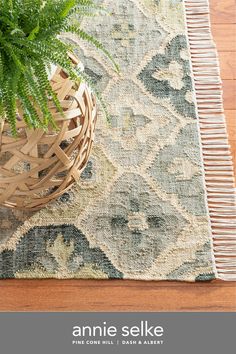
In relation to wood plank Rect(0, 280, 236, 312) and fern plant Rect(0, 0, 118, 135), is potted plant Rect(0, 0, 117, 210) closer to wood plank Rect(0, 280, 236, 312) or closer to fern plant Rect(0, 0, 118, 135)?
fern plant Rect(0, 0, 118, 135)

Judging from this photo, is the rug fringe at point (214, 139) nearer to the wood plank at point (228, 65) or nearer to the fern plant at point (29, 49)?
the wood plank at point (228, 65)

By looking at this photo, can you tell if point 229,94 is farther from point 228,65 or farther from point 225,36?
point 225,36

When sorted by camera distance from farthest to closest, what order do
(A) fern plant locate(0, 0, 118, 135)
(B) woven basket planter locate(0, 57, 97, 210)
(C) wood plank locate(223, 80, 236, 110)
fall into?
(C) wood plank locate(223, 80, 236, 110) < (B) woven basket planter locate(0, 57, 97, 210) < (A) fern plant locate(0, 0, 118, 135)

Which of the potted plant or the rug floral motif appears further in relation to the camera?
the rug floral motif

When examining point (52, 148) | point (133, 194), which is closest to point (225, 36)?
point (133, 194)

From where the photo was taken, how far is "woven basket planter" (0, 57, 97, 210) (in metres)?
1.04

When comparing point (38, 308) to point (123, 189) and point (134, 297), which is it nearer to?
point (134, 297)

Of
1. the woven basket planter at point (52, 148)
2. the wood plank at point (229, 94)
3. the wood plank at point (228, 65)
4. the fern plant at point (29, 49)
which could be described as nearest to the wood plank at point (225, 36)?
A: the wood plank at point (228, 65)

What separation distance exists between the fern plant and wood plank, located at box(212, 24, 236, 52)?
73 centimetres

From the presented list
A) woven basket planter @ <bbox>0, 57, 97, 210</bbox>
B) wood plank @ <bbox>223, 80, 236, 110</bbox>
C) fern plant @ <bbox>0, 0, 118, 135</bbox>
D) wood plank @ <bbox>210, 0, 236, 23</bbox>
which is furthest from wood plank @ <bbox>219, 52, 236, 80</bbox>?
fern plant @ <bbox>0, 0, 118, 135</bbox>

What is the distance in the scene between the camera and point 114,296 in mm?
1235

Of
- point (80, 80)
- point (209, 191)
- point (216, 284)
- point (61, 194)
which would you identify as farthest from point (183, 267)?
point (80, 80)

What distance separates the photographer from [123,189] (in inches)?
53.1

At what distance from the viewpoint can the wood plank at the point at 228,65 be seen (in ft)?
5.06
